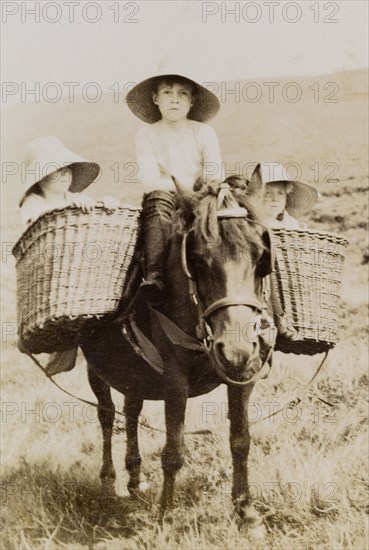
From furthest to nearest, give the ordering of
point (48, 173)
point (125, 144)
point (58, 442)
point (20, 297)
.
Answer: point (125, 144) < point (58, 442) < point (48, 173) < point (20, 297)

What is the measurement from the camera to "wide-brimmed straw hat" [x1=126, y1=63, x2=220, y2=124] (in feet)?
14.7

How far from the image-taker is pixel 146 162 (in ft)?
15.2

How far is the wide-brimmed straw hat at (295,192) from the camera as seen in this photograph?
506 centimetres

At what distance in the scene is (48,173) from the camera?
4598mm

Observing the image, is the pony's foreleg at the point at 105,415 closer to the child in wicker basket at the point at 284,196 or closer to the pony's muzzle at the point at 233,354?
the child in wicker basket at the point at 284,196

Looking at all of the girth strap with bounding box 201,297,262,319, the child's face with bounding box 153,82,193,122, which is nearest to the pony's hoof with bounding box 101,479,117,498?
the girth strap with bounding box 201,297,262,319

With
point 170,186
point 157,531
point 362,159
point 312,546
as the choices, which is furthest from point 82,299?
point 362,159

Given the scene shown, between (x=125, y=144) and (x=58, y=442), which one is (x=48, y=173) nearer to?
(x=58, y=442)

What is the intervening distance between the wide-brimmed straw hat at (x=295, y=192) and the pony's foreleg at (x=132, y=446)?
88.8 inches

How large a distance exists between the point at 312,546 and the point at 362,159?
54.5 feet

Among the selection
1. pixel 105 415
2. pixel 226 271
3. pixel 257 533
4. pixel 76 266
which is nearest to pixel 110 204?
pixel 76 266

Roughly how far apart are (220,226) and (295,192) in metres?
2.12

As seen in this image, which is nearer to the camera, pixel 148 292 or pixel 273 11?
pixel 148 292

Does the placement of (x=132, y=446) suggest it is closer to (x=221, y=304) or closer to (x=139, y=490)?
(x=139, y=490)
